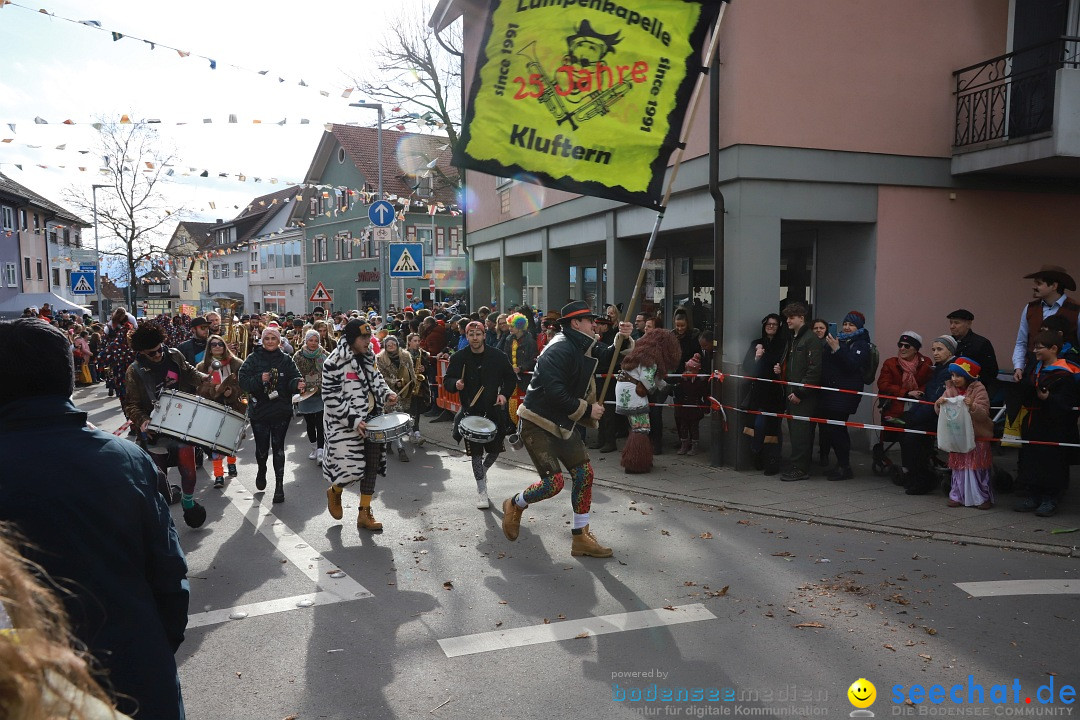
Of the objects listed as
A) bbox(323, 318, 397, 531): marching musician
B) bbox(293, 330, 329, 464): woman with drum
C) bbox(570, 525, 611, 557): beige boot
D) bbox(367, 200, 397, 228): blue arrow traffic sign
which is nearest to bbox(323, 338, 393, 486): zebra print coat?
bbox(323, 318, 397, 531): marching musician

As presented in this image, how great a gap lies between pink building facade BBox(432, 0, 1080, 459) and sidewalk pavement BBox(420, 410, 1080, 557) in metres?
Answer: 1.62

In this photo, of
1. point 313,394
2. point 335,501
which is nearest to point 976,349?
point 335,501

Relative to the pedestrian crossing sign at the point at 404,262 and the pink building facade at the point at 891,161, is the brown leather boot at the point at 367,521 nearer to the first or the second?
the pink building facade at the point at 891,161

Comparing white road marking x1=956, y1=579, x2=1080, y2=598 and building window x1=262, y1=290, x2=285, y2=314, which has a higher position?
building window x1=262, y1=290, x2=285, y2=314

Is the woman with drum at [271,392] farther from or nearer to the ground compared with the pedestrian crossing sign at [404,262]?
nearer to the ground

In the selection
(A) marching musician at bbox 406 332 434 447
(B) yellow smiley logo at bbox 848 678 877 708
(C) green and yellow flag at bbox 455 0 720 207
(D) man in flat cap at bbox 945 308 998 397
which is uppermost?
(C) green and yellow flag at bbox 455 0 720 207

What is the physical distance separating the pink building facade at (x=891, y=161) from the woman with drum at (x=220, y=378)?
584cm

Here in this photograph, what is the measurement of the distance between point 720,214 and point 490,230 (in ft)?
38.3

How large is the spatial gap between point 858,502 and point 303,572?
17.6ft

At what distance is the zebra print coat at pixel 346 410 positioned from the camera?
7.34 m

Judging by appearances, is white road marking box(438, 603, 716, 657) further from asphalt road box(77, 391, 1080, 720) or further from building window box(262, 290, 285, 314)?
building window box(262, 290, 285, 314)

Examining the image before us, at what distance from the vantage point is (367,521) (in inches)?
285

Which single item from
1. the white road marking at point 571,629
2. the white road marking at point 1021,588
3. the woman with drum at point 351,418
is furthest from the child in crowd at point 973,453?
the woman with drum at point 351,418

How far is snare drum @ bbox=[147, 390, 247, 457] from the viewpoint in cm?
695
